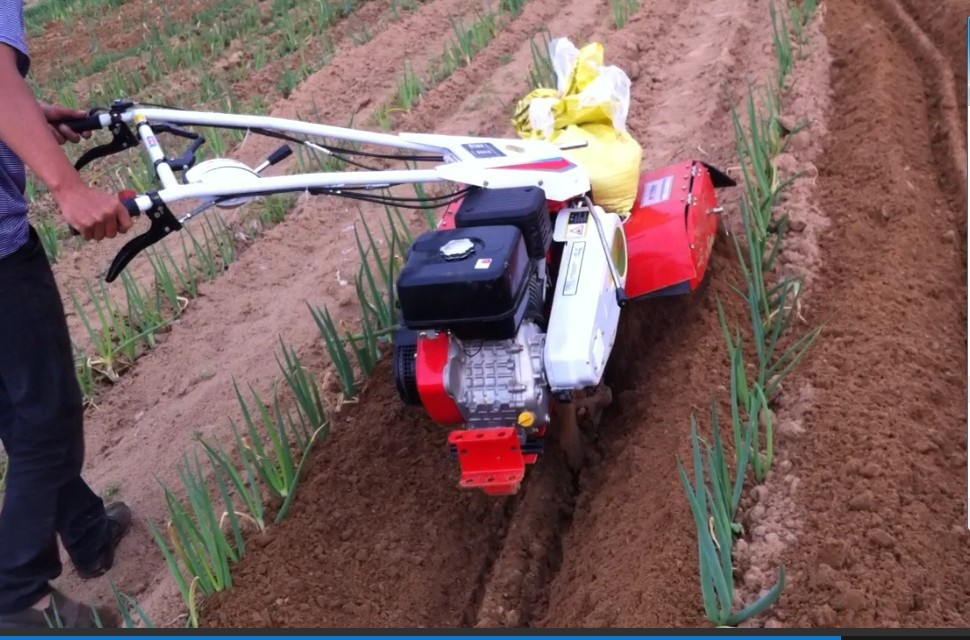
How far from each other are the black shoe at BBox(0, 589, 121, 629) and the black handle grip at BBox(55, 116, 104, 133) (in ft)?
4.46

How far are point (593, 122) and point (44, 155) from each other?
1791mm

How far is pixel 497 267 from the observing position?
248 cm

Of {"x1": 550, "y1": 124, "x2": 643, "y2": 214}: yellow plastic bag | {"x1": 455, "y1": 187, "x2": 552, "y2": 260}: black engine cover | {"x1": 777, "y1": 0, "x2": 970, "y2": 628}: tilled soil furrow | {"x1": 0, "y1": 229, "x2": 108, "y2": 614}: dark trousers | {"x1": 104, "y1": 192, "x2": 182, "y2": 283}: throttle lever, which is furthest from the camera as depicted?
{"x1": 550, "y1": 124, "x2": 643, "y2": 214}: yellow plastic bag

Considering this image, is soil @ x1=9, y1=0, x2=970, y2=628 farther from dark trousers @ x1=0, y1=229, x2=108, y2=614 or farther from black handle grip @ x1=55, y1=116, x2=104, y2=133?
black handle grip @ x1=55, y1=116, x2=104, y2=133

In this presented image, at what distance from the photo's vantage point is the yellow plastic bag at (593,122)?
324 cm

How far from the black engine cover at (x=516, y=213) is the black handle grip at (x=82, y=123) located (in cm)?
112

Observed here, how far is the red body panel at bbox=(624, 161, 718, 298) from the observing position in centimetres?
316

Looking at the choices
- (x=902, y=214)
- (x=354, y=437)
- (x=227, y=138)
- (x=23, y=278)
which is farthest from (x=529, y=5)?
(x=23, y=278)

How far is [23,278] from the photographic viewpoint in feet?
8.65

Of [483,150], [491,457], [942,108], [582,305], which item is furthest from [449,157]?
[942,108]

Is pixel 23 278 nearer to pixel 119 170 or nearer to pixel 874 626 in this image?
pixel 874 626

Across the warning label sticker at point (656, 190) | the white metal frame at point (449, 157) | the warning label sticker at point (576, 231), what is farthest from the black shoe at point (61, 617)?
the warning label sticker at point (656, 190)

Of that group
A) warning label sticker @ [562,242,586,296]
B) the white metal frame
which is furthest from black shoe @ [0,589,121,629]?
warning label sticker @ [562,242,586,296]

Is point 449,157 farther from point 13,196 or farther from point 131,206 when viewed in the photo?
point 13,196
